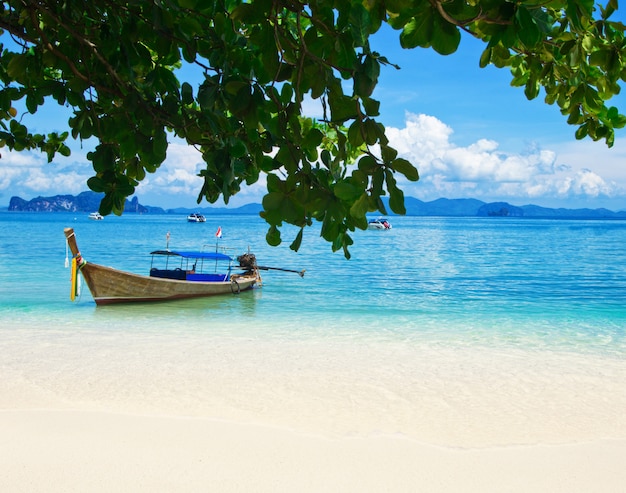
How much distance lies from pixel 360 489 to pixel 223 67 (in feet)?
15.3

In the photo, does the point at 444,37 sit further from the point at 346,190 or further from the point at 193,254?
the point at 193,254

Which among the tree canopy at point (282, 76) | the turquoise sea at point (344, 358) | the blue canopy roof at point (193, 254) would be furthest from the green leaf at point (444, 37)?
the blue canopy roof at point (193, 254)

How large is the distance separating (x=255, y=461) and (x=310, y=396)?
3.09 m

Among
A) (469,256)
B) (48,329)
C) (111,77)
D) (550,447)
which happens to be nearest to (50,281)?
(48,329)

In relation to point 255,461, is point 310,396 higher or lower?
lower

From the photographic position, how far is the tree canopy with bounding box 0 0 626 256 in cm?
177

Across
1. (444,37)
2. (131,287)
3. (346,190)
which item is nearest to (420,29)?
(444,37)

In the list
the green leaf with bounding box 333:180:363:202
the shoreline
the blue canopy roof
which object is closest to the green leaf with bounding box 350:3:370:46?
the green leaf with bounding box 333:180:363:202

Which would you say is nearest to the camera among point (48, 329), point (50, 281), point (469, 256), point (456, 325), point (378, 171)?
point (378, 171)

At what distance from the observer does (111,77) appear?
3.15 meters

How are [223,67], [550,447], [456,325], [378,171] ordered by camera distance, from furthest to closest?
1. [456,325]
2. [550,447]
3. [223,67]
4. [378,171]

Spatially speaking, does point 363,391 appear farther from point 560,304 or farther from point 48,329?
point 560,304

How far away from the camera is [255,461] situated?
21.5 feet

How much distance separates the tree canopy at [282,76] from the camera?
177cm
